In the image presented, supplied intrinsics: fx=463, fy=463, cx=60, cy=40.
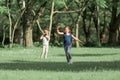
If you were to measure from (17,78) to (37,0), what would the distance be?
41.5 meters

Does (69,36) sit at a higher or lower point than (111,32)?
higher

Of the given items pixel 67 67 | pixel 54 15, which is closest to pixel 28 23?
pixel 54 15

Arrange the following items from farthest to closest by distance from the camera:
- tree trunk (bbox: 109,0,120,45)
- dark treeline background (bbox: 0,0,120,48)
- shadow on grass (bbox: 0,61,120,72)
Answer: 1. tree trunk (bbox: 109,0,120,45)
2. dark treeline background (bbox: 0,0,120,48)
3. shadow on grass (bbox: 0,61,120,72)

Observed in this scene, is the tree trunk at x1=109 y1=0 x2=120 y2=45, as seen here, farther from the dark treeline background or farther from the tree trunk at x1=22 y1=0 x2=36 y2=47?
the tree trunk at x1=22 y1=0 x2=36 y2=47

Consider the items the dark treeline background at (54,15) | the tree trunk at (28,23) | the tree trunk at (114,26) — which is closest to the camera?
the tree trunk at (28,23)

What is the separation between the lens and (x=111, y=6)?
68562mm

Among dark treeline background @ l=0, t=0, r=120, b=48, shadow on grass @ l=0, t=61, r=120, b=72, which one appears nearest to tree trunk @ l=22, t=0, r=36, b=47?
dark treeline background @ l=0, t=0, r=120, b=48

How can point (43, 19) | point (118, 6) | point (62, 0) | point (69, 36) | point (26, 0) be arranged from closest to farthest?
point (69, 36), point (62, 0), point (26, 0), point (118, 6), point (43, 19)

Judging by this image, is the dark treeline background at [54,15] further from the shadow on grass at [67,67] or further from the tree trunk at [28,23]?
A: the shadow on grass at [67,67]

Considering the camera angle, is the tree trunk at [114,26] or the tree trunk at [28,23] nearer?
the tree trunk at [28,23]

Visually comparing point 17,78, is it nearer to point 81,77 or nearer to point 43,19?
point 81,77

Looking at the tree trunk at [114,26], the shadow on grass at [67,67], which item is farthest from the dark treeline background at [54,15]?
the shadow on grass at [67,67]

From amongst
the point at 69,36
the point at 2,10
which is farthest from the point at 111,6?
the point at 69,36

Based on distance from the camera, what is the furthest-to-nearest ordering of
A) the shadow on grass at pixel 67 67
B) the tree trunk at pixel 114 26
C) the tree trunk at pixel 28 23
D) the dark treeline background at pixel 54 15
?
the tree trunk at pixel 114 26
the dark treeline background at pixel 54 15
the tree trunk at pixel 28 23
the shadow on grass at pixel 67 67
